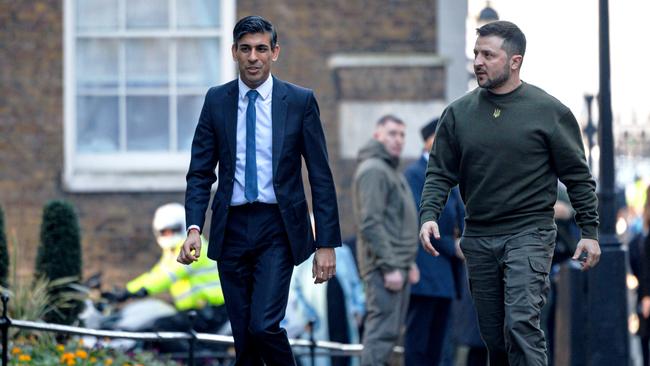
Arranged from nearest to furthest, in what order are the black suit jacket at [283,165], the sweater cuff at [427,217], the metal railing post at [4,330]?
1. the black suit jacket at [283,165]
2. the sweater cuff at [427,217]
3. the metal railing post at [4,330]

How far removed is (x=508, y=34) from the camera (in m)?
6.89

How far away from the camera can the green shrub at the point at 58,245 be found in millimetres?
10461

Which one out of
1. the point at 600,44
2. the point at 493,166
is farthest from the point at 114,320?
the point at 493,166

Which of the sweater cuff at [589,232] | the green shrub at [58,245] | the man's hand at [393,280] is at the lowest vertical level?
the man's hand at [393,280]

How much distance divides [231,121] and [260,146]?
0.58 feet

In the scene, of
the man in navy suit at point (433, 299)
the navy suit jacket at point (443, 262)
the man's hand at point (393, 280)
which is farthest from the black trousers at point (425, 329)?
the man's hand at point (393, 280)

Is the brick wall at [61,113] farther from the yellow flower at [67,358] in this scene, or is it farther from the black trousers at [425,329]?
the yellow flower at [67,358]

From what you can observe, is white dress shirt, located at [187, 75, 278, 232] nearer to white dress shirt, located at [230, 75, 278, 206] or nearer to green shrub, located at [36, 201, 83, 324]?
white dress shirt, located at [230, 75, 278, 206]

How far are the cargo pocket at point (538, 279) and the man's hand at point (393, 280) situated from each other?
3099 mm

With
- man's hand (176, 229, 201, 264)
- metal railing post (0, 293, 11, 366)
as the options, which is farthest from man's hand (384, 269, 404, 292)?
man's hand (176, 229, 201, 264)

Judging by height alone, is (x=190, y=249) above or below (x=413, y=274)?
above

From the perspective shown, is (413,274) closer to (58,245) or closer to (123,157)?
(58,245)

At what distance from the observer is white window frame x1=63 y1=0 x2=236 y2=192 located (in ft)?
46.1

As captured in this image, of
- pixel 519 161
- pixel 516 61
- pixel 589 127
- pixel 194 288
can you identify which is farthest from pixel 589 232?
pixel 589 127
